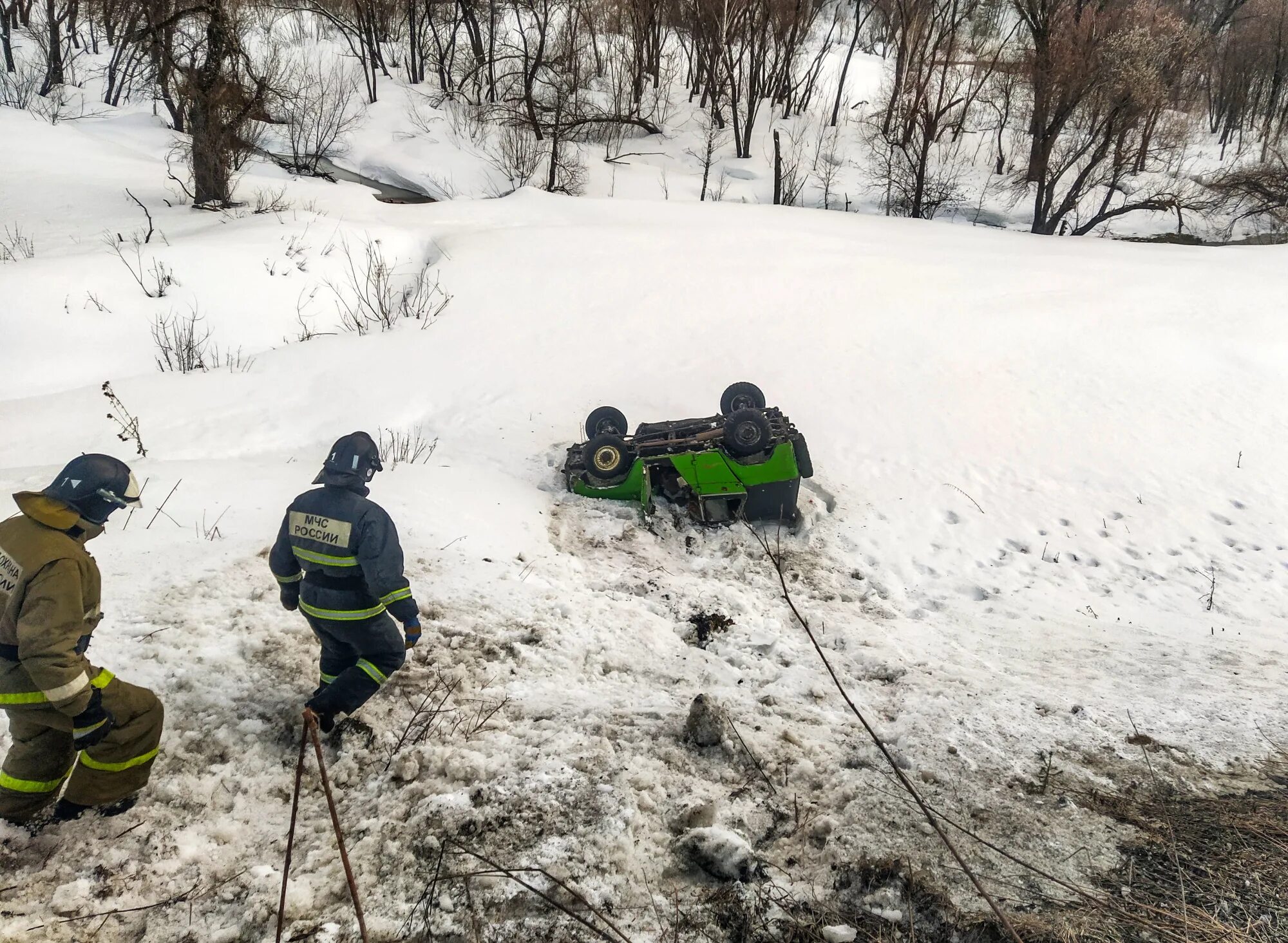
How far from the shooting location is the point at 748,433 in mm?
6629

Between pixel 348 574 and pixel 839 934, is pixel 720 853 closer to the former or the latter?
pixel 839 934

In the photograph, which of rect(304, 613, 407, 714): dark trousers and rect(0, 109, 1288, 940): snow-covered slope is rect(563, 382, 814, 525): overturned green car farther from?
rect(304, 613, 407, 714): dark trousers

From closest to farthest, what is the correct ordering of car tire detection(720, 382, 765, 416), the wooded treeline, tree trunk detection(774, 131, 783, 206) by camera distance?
car tire detection(720, 382, 765, 416) → the wooded treeline → tree trunk detection(774, 131, 783, 206)

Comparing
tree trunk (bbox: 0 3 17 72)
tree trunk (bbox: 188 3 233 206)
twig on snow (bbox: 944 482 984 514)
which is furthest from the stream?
twig on snow (bbox: 944 482 984 514)

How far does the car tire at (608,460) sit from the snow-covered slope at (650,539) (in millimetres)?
302

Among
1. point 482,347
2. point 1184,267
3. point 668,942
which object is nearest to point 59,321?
point 482,347

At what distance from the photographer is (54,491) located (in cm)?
267

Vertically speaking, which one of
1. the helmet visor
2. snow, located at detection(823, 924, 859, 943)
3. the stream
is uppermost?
the stream

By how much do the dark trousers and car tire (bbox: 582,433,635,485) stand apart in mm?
3480

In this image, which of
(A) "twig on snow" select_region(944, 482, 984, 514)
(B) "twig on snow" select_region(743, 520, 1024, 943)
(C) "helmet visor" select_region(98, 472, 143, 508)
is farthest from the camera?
(A) "twig on snow" select_region(944, 482, 984, 514)

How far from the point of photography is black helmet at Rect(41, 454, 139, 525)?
2.67 metres

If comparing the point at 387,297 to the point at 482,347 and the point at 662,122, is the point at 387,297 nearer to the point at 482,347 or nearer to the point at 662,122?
the point at 482,347

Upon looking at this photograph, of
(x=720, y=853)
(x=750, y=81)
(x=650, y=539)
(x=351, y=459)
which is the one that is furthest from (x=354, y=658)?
(x=750, y=81)

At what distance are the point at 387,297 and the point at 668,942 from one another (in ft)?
34.0
